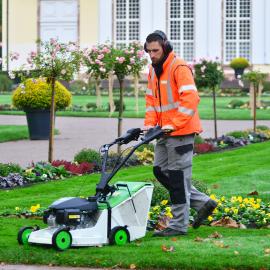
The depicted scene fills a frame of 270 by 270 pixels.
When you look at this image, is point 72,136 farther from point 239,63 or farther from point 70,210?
point 239,63

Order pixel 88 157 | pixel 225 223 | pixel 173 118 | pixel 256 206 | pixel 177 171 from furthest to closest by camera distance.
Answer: pixel 88 157
pixel 256 206
pixel 225 223
pixel 177 171
pixel 173 118

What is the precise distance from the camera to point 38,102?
71.9 feet

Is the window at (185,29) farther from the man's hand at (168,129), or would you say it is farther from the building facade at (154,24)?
the man's hand at (168,129)

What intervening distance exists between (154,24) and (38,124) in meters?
39.6

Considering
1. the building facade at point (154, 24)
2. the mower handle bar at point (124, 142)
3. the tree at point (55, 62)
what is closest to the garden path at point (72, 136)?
the tree at point (55, 62)

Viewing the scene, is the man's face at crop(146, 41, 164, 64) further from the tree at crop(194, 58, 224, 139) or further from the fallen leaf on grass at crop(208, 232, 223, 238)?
the tree at crop(194, 58, 224, 139)

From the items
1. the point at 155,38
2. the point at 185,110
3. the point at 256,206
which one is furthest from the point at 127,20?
the point at 185,110

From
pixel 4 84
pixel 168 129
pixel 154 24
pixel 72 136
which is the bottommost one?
pixel 72 136

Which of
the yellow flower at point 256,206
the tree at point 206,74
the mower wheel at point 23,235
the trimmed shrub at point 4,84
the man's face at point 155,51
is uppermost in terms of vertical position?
the man's face at point 155,51

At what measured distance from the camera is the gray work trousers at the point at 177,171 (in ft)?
28.9

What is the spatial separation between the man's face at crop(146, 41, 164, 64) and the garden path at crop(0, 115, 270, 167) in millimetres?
7830

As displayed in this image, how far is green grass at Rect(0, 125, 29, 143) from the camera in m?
22.6

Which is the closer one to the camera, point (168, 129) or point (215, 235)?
point (168, 129)

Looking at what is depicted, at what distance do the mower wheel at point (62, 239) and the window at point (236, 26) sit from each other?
52124 millimetres
